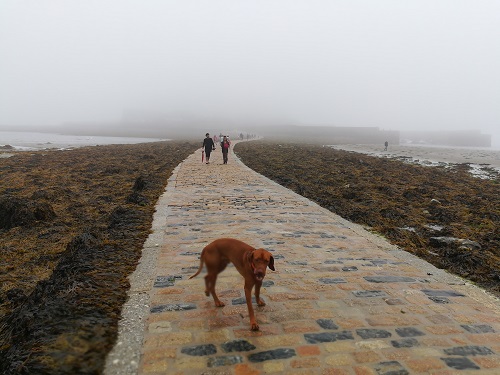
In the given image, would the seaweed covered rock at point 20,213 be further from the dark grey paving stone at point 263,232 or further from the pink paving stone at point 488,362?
the pink paving stone at point 488,362

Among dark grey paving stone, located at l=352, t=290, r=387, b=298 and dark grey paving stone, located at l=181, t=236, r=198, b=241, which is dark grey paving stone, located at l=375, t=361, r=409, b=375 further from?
dark grey paving stone, located at l=181, t=236, r=198, b=241

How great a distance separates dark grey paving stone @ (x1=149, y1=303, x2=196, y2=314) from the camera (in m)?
3.89

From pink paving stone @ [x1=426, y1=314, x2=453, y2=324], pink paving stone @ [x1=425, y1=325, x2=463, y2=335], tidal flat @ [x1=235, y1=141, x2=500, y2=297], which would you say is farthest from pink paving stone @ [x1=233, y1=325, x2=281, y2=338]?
tidal flat @ [x1=235, y1=141, x2=500, y2=297]

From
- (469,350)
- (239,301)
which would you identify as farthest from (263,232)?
(469,350)

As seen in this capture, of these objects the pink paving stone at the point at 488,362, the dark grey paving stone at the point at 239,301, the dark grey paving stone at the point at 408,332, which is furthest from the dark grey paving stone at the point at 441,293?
the dark grey paving stone at the point at 239,301

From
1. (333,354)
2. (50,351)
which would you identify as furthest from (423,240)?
(50,351)

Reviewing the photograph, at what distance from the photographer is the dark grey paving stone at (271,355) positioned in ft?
10.0

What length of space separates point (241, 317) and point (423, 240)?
5.49m

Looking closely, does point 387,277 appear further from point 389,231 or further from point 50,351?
point 50,351

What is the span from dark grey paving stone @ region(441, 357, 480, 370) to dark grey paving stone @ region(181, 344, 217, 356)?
2.24m

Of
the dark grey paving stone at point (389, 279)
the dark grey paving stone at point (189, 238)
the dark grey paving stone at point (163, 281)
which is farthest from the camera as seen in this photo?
the dark grey paving stone at point (189, 238)

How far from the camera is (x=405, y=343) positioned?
3398mm

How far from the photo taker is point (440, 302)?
4.38 metres

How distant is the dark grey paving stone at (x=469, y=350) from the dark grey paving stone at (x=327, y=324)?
1107mm
